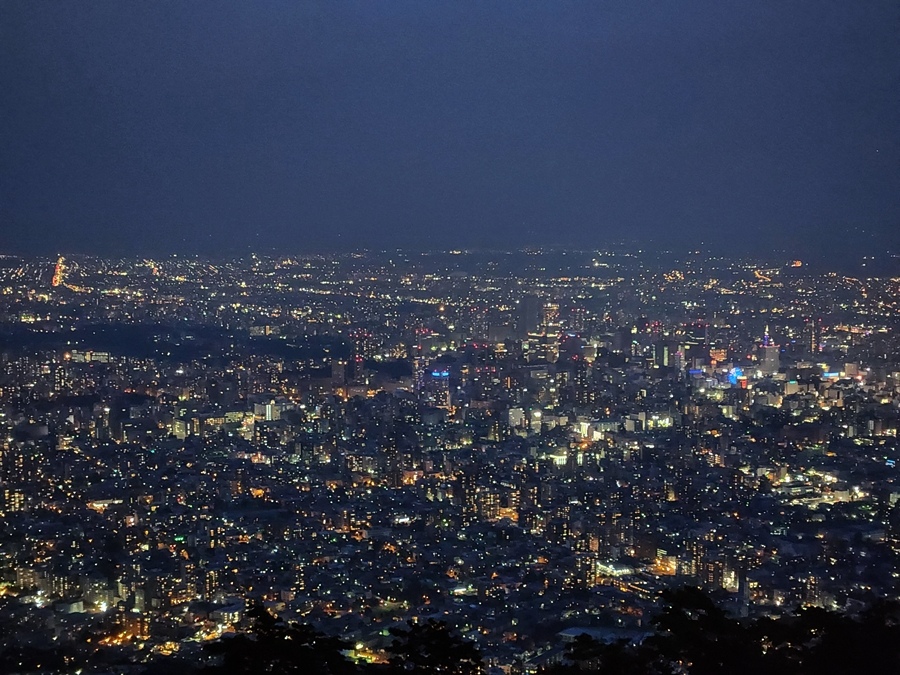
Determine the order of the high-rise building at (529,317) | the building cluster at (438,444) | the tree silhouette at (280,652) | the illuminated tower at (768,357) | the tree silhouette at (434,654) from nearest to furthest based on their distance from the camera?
the tree silhouette at (280,652) < the tree silhouette at (434,654) < the building cluster at (438,444) < the illuminated tower at (768,357) < the high-rise building at (529,317)

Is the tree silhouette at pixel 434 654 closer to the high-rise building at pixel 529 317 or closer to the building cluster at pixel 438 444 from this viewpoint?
the building cluster at pixel 438 444

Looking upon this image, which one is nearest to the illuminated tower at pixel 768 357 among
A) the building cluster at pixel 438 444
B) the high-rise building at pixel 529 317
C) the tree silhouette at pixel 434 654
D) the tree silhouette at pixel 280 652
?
the building cluster at pixel 438 444

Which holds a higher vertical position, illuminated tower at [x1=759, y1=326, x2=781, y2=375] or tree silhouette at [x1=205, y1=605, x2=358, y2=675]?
tree silhouette at [x1=205, y1=605, x2=358, y2=675]

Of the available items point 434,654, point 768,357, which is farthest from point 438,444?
point 434,654

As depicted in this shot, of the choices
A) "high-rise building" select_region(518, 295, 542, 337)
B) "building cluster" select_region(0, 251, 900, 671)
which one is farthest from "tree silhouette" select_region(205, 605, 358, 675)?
"high-rise building" select_region(518, 295, 542, 337)

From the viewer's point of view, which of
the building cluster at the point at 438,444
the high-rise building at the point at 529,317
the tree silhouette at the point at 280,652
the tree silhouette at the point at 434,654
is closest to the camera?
the tree silhouette at the point at 280,652

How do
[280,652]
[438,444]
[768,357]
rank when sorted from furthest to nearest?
[768,357], [438,444], [280,652]

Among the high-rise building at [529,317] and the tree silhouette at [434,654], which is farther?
the high-rise building at [529,317]

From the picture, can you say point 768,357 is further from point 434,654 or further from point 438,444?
point 434,654

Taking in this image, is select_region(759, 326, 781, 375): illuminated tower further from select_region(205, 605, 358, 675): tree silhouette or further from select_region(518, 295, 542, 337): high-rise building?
select_region(205, 605, 358, 675): tree silhouette

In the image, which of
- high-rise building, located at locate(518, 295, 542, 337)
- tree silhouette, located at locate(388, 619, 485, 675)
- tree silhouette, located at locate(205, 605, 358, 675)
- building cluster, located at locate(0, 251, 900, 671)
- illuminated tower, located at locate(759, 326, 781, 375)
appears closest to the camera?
tree silhouette, located at locate(205, 605, 358, 675)
